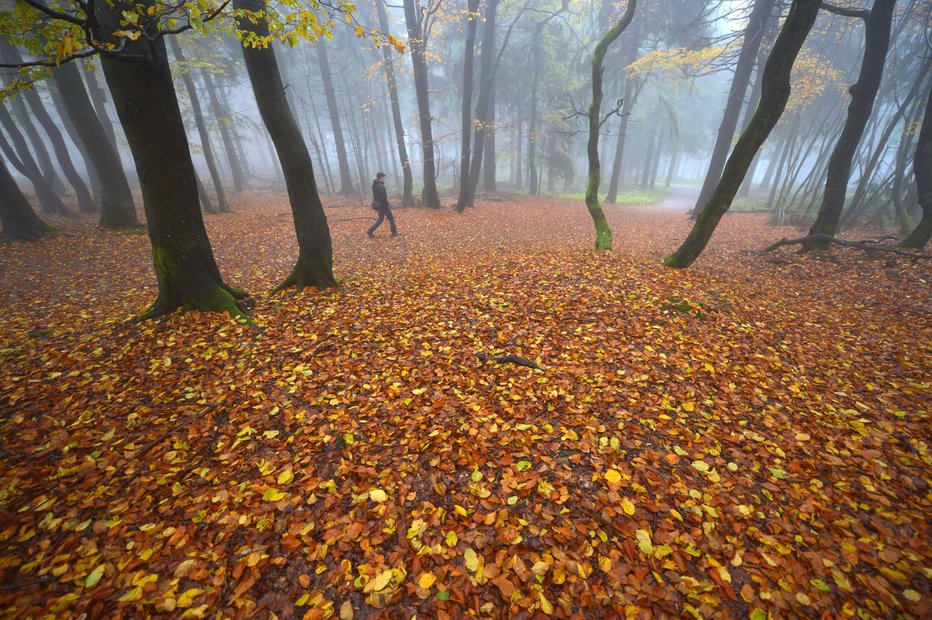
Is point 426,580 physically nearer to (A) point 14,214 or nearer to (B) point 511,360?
(B) point 511,360

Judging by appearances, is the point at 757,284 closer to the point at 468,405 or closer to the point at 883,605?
the point at 883,605

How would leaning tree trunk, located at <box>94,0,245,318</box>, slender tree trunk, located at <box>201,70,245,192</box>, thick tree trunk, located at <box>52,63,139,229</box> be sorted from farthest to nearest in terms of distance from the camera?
slender tree trunk, located at <box>201,70,245,192</box>, thick tree trunk, located at <box>52,63,139,229</box>, leaning tree trunk, located at <box>94,0,245,318</box>

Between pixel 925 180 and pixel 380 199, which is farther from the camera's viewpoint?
pixel 380 199

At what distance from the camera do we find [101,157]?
10836mm

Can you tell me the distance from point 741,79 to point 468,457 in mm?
20265

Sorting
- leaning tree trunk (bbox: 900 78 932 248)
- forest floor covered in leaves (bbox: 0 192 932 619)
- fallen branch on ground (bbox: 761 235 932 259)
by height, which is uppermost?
leaning tree trunk (bbox: 900 78 932 248)

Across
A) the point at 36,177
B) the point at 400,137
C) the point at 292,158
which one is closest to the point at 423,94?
the point at 400,137

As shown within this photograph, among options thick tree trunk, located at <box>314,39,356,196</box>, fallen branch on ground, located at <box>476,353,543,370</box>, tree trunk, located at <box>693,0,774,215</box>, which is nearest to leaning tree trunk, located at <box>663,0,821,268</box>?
fallen branch on ground, located at <box>476,353,543,370</box>

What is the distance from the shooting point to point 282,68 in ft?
77.2

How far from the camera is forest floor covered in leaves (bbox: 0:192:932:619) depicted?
2389 mm

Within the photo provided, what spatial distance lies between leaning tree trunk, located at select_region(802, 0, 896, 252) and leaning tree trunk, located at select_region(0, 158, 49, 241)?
21.6 metres

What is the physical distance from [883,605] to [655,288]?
512 centimetres

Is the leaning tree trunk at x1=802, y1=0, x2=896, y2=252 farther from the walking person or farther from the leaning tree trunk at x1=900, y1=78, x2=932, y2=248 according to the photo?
the walking person

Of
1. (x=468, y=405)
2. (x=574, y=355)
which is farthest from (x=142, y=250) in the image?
(x=574, y=355)
